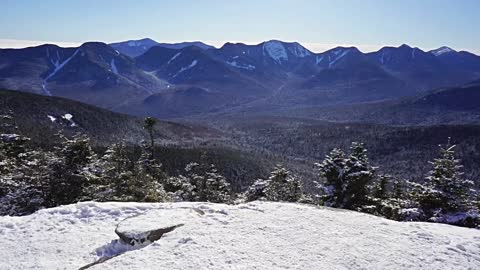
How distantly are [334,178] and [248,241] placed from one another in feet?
57.9

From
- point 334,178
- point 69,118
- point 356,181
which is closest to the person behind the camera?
point 356,181

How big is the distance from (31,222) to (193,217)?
751 cm

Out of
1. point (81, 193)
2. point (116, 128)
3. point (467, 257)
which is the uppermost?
point (467, 257)

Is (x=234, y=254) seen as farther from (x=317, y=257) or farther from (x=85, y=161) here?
(x=85, y=161)

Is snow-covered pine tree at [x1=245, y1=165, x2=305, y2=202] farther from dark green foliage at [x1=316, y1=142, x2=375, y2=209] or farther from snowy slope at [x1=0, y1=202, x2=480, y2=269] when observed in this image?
snowy slope at [x1=0, y1=202, x2=480, y2=269]

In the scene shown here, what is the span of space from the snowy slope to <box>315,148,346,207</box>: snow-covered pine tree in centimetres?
1238

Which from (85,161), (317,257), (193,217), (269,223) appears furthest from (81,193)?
(317,257)

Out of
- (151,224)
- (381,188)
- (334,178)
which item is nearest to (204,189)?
(334,178)

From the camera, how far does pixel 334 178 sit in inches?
1202

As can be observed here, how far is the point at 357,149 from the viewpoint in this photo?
103 ft

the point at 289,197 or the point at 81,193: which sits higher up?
the point at 81,193

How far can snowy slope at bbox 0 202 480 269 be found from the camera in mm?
13133

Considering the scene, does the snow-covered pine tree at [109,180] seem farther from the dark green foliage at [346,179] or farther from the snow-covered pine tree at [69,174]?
the dark green foliage at [346,179]

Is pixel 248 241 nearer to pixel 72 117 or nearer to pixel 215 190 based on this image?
pixel 215 190
